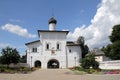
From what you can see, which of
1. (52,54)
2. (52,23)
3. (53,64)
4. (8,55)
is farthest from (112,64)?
(53,64)

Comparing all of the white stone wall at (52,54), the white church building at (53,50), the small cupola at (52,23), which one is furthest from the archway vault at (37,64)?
the small cupola at (52,23)

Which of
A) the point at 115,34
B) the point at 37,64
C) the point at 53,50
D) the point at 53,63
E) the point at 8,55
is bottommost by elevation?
the point at 37,64

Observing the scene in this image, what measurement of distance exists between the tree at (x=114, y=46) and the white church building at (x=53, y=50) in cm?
1041

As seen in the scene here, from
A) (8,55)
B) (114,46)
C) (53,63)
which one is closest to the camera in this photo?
(8,55)

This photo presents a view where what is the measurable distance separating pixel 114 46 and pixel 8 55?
79.4ft

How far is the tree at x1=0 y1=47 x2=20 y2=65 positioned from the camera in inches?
1983

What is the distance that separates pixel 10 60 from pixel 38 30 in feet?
57.8

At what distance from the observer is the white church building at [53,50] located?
65.0 metres

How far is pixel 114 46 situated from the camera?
55469 mm

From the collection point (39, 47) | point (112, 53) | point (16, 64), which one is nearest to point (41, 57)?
point (39, 47)

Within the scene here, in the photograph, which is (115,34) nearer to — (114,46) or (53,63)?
(114,46)

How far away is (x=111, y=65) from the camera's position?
45.0m

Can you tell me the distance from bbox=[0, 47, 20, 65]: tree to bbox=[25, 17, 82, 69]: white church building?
13.0m

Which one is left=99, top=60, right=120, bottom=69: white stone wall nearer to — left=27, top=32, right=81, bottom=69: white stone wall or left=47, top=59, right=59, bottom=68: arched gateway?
left=27, top=32, right=81, bottom=69: white stone wall
